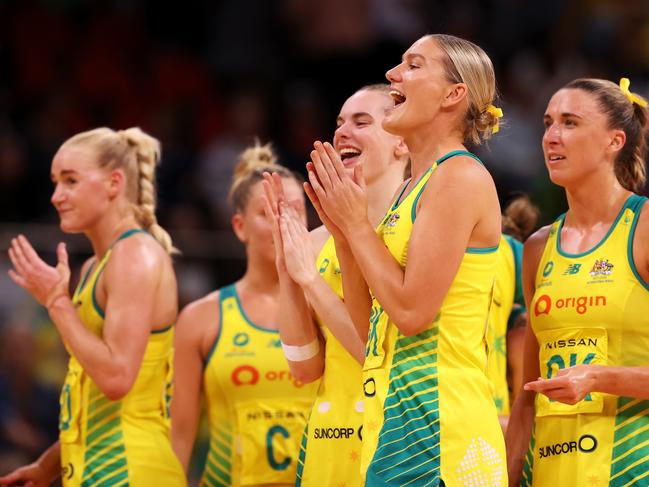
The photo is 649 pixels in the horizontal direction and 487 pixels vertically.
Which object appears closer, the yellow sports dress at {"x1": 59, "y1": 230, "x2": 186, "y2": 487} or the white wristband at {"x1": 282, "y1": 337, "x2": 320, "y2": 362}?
the white wristband at {"x1": 282, "y1": 337, "x2": 320, "y2": 362}

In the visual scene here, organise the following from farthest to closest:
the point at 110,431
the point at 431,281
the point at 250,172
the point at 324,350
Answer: the point at 250,172, the point at 110,431, the point at 324,350, the point at 431,281

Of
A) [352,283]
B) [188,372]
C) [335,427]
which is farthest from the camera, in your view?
[188,372]

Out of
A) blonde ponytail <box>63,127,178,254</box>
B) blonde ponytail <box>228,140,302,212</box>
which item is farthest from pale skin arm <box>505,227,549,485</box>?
blonde ponytail <box>63,127,178,254</box>

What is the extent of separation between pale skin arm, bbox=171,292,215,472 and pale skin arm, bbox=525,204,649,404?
2075mm

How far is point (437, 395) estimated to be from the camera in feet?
10.0

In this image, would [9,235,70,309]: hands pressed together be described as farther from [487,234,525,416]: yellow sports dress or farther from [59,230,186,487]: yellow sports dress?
[487,234,525,416]: yellow sports dress

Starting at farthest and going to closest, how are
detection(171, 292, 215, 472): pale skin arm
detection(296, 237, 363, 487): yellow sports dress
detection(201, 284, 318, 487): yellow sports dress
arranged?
detection(171, 292, 215, 472): pale skin arm
detection(201, 284, 318, 487): yellow sports dress
detection(296, 237, 363, 487): yellow sports dress

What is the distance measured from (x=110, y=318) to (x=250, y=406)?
34.6 inches

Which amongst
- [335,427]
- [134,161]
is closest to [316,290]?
[335,427]

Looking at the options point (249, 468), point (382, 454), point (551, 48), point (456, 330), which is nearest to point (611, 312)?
point (456, 330)

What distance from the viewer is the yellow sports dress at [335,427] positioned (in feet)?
12.5

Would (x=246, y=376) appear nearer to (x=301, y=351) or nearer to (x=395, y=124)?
(x=301, y=351)

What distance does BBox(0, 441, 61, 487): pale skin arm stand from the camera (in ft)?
15.1

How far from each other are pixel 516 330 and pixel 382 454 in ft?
6.06
